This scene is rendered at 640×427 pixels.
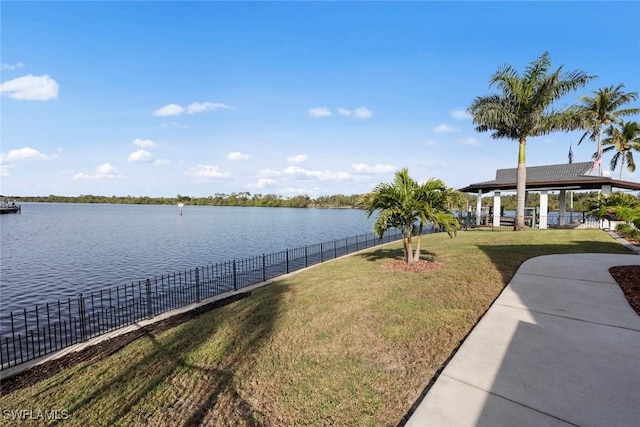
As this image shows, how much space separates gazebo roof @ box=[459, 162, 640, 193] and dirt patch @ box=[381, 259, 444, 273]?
18.2m

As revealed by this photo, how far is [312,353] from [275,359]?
0.59 meters

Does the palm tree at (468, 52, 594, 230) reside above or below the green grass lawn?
above

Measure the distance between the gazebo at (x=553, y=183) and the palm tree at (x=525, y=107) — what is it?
14.5 ft

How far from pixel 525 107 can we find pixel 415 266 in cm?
1642

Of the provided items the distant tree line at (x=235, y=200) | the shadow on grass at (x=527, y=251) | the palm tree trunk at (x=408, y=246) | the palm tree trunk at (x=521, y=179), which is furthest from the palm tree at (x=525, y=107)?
the distant tree line at (x=235, y=200)

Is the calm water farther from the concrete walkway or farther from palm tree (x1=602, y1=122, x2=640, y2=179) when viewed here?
palm tree (x1=602, y1=122, x2=640, y2=179)

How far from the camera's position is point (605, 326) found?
5.52 metres

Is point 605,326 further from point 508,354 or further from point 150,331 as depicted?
point 150,331

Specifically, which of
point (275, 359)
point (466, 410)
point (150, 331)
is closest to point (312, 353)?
point (275, 359)

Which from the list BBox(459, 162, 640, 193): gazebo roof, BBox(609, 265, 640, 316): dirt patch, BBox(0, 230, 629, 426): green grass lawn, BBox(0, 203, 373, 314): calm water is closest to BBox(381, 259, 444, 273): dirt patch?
BBox(0, 230, 629, 426): green grass lawn

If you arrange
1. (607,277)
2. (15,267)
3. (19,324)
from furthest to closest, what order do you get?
(15,267) → (19,324) → (607,277)

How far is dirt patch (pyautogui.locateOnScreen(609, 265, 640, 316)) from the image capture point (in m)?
6.66

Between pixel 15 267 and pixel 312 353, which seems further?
pixel 15 267

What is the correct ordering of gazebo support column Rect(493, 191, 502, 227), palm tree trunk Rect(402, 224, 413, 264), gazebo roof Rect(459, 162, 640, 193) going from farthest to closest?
gazebo support column Rect(493, 191, 502, 227) < gazebo roof Rect(459, 162, 640, 193) < palm tree trunk Rect(402, 224, 413, 264)
